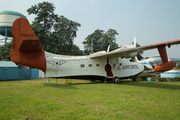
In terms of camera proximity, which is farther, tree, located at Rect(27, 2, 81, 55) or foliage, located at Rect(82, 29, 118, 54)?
foliage, located at Rect(82, 29, 118, 54)

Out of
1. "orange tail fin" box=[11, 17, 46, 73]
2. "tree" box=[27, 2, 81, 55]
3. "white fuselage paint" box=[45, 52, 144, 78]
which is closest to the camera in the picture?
"orange tail fin" box=[11, 17, 46, 73]

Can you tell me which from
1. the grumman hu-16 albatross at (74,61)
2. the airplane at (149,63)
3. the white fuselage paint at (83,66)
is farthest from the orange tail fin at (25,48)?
the airplane at (149,63)

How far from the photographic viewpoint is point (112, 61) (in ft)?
46.4

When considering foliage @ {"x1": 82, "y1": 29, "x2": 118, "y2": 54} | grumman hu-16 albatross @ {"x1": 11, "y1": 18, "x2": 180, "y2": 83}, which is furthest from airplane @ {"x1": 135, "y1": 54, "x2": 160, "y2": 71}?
foliage @ {"x1": 82, "y1": 29, "x2": 118, "y2": 54}

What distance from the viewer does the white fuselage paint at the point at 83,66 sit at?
1201cm

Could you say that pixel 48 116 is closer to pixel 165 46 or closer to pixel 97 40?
pixel 165 46

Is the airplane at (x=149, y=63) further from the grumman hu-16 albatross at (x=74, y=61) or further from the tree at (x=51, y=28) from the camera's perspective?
the tree at (x=51, y=28)

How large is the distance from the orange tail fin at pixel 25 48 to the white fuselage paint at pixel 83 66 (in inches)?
32.7

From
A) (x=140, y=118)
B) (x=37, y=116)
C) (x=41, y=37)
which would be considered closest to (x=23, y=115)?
(x=37, y=116)

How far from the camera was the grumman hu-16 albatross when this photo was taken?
998 centimetres

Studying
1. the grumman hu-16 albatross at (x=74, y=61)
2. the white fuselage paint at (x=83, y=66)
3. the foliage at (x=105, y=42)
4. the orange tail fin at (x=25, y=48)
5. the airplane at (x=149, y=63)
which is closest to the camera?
the grumman hu-16 albatross at (x=74, y=61)

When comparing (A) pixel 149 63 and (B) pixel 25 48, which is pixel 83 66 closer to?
(B) pixel 25 48

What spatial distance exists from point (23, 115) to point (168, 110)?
4584 millimetres

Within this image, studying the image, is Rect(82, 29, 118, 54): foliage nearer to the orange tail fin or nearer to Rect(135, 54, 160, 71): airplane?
Rect(135, 54, 160, 71): airplane
